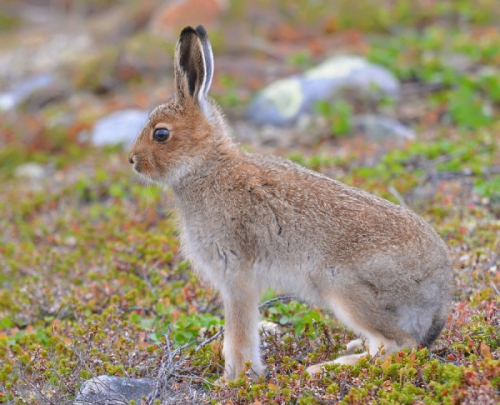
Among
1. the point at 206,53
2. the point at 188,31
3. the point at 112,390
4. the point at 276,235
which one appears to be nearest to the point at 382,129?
the point at 206,53

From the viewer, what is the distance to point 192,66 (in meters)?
7.03

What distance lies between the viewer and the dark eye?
707 centimetres

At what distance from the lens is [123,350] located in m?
6.86

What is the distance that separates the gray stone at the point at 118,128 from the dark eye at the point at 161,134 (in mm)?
7906

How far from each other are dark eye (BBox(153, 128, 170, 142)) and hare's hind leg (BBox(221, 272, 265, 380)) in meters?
1.54

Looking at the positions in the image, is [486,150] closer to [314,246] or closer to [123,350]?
[314,246]

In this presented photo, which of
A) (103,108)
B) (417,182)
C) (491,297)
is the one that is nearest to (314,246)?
(491,297)

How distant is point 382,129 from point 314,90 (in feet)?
6.85

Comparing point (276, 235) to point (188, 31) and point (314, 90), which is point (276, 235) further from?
point (314, 90)

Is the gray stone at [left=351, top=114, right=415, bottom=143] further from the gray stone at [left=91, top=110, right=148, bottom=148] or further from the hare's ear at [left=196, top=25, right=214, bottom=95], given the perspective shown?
the hare's ear at [left=196, top=25, right=214, bottom=95]

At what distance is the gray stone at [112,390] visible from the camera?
574 centimetres

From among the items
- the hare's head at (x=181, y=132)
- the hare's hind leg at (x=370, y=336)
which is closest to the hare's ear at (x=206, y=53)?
the hare's head at (x=181, y=132)

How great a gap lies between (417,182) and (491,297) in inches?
143

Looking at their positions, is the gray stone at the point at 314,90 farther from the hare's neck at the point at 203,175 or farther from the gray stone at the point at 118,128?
the hare's neck at the point at 203,175
